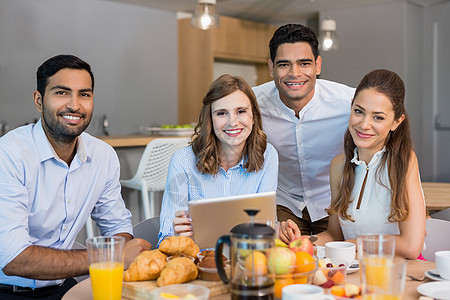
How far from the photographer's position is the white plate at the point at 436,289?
1.23 m

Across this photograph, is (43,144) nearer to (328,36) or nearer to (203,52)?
(328,36)

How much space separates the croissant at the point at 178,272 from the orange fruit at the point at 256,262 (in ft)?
0.76

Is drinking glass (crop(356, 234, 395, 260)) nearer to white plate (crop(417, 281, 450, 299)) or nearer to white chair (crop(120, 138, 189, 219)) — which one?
white plate (crop(417, 281, 450, 299))

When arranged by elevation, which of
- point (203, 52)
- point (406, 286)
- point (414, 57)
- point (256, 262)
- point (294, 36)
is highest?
point (203, 52)

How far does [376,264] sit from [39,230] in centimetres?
125

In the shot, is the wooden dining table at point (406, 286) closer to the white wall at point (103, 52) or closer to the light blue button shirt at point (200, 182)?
the light blue button shirt at point (200, 182)

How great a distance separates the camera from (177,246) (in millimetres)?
1405

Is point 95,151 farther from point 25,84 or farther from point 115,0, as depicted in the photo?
point 115,0

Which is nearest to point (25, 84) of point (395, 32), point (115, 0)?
point (115, 0)

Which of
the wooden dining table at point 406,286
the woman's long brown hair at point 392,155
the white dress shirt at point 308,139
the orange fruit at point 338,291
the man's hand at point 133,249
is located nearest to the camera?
the orange fruit at point 338,291

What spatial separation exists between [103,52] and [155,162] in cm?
239

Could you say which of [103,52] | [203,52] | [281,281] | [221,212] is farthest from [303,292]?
[203,52]

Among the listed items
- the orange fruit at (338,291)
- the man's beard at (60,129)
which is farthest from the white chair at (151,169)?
the orange fruit at (338,291)

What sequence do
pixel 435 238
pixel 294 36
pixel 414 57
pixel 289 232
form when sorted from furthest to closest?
1. pixel 414 57
2. pixel 294 36
3. pixel 435 238
4. pixel 289 232
